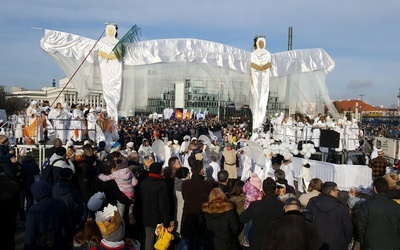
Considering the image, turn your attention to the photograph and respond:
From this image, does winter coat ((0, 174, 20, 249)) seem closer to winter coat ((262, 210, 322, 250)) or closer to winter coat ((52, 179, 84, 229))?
winter coat ((52, 179, 84, 229))

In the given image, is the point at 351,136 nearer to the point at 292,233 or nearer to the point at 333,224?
the point at 333,224

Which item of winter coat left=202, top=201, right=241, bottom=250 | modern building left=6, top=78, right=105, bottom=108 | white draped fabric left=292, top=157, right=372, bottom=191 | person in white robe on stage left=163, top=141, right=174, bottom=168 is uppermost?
modern building left=6, top=78, right=105, bottom=108

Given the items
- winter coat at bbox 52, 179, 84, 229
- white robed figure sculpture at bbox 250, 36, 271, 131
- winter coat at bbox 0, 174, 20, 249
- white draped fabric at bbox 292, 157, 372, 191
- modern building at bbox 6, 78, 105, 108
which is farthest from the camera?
white robed figure sculpture at bbox 250, 36, 271, 131

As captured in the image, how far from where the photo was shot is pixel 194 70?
2119 cm

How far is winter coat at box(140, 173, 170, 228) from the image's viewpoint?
5668mm

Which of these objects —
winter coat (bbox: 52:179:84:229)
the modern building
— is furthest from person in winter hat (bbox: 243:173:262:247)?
the modern building

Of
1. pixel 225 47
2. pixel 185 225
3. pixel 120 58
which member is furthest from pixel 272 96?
pixel 185 225

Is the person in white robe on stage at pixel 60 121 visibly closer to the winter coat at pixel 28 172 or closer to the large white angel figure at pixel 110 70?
the large white angel figure at pixel 110 70

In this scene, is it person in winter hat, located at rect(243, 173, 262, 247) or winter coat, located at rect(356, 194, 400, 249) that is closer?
winter coat, located at rect(356, 194, 400, 249)

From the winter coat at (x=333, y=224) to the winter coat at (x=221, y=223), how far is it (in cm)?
92

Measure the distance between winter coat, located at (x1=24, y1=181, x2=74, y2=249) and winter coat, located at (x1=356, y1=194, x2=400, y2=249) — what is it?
3.23 metres

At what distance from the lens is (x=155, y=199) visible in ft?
18.6

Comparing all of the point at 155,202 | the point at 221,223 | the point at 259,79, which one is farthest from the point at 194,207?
the point at 259,79

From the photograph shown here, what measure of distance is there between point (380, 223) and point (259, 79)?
17.4m
